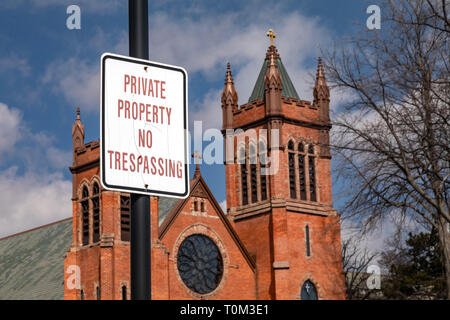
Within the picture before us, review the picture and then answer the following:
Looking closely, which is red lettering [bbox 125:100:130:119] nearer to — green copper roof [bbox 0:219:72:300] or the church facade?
the church facade

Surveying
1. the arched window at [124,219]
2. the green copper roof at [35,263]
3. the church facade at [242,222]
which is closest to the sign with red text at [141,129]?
the church facade at [242,222]

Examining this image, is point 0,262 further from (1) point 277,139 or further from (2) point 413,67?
(2) point 413,67

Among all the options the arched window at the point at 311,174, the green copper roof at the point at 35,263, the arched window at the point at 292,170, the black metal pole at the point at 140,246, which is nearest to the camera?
the black metal pole at the point at 140,246

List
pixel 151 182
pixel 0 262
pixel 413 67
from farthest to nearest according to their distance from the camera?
pixel 0 262 < pixel 413 67 < pixel 151 182

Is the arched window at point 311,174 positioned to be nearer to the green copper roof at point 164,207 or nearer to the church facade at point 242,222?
the church facade at point 242,222

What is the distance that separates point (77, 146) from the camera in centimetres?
4634

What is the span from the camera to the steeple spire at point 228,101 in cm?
4956

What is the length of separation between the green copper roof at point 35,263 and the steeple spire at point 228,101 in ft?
42.3

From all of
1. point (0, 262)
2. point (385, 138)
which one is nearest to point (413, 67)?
point (385, 138)

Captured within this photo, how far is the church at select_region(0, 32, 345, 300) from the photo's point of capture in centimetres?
4275

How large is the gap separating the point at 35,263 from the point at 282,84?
19.4 meters

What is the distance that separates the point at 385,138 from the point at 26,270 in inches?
1440

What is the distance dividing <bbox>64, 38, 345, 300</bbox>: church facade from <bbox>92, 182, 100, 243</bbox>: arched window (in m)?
0.05

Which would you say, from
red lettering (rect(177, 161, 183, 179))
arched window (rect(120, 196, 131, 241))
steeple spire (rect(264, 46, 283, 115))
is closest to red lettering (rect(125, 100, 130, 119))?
red lettering (rect(177, 161, 183, 179))
